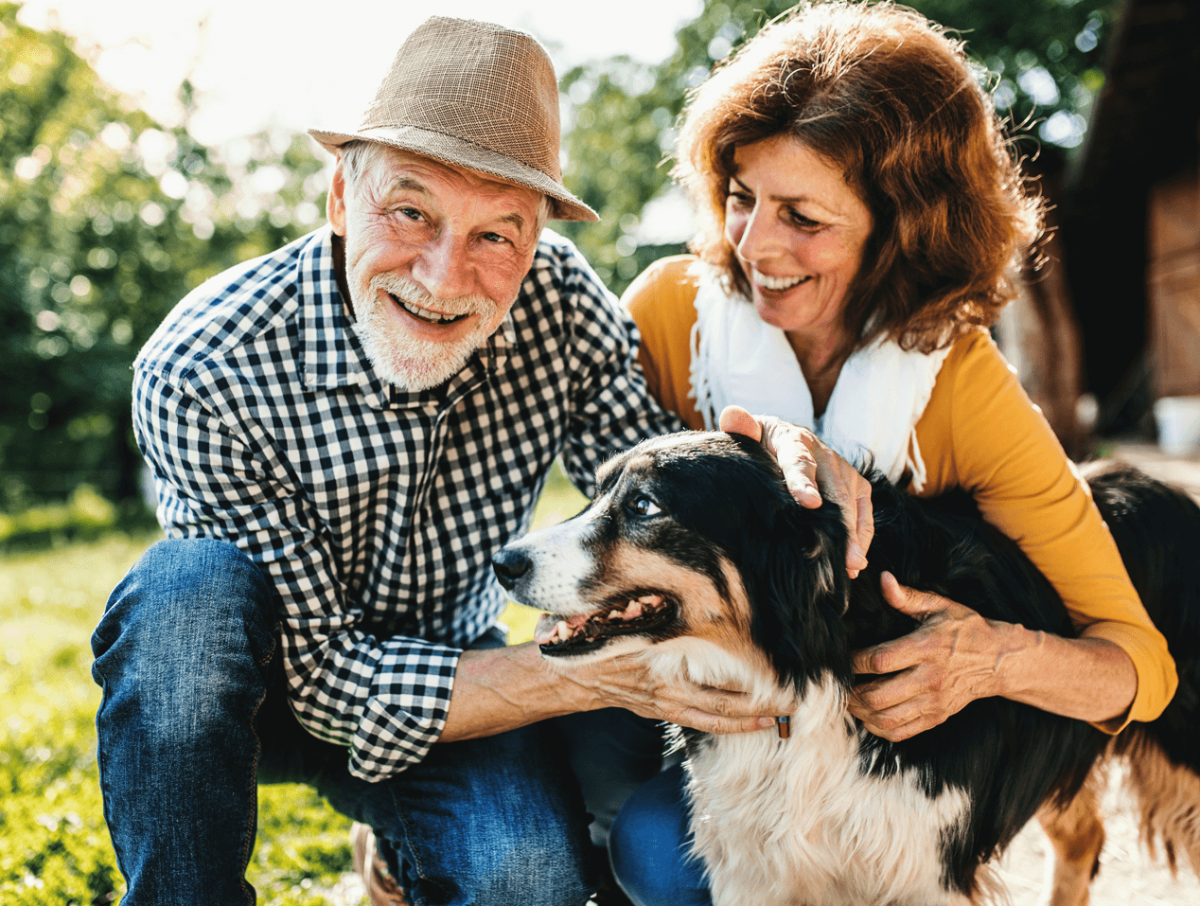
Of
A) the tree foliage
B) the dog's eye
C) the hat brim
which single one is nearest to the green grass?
the dog's eye

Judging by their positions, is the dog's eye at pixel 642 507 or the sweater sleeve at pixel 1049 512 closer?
the dog's eye at pixel 642 507

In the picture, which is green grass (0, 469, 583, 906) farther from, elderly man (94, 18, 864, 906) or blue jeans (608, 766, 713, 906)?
blue jeans (608, 766, 713, 906)

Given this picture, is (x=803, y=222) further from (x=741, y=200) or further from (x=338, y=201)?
(x=338, y=201)

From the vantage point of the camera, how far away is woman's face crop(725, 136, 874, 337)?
7.36ft

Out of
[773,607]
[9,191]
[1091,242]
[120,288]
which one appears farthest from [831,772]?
[9,191]

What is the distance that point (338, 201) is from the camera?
2193 millimetres

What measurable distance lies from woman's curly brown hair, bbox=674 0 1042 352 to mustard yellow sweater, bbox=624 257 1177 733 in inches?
5.9

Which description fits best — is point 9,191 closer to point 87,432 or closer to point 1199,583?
point 87,432

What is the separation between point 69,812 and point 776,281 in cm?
285

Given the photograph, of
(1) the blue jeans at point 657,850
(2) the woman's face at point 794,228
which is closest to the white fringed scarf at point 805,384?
(2) the woman's face at point 794,228

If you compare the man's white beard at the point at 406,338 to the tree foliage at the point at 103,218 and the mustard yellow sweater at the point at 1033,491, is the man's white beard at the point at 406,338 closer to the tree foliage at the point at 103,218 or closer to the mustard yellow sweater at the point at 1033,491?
the mustard yellow sweater at the point at 1033,491

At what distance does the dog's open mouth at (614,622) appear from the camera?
6.20ft

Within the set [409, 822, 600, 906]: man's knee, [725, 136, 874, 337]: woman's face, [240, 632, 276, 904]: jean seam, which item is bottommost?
[409, 822, 600, 906]: man's knee

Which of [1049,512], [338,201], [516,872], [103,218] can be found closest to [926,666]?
[1049,512]
